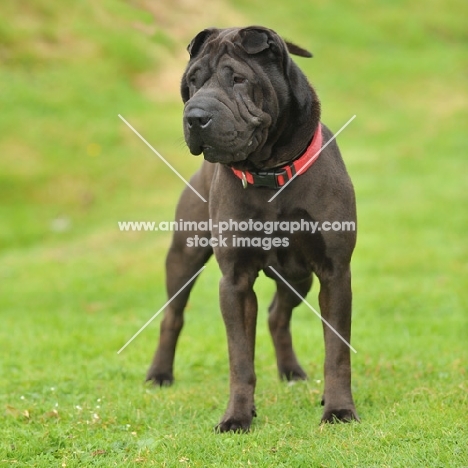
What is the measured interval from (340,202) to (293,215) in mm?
296

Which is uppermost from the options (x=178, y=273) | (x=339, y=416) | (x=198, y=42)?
(x=198, y=42)

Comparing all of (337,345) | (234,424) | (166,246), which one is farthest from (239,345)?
(166,246)

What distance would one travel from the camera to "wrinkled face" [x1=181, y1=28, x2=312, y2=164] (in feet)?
15.2

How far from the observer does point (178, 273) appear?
6609 millimetres

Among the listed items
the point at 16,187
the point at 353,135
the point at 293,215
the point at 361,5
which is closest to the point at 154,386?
the point at 293,215

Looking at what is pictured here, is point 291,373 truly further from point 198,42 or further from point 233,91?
point 198,42

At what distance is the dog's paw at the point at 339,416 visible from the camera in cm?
496

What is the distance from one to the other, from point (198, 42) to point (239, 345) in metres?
1.82

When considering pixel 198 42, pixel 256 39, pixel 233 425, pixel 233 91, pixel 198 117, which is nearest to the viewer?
pixel 198 117

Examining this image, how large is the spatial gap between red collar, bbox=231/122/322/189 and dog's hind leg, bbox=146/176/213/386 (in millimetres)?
1063

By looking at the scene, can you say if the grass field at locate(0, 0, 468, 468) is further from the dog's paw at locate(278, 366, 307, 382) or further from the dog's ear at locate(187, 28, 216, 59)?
the dog's ear at locate(187, 28, 216, 59)

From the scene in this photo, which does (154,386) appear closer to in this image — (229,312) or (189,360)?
(189,360)

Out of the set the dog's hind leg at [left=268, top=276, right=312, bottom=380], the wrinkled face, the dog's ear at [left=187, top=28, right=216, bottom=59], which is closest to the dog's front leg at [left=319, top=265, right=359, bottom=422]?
the wrinkled face

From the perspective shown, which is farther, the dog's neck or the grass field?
the dog's neck
